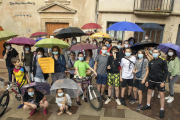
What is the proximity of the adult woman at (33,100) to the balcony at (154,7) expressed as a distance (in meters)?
7.84

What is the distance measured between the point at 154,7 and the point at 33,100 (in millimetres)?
9160

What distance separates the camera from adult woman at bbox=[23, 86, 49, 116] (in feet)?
11.1

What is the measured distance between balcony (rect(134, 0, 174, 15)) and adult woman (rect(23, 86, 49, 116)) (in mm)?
7841

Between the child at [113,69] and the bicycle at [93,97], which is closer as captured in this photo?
the bicycle at [93,97]

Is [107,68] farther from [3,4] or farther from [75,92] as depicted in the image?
[3,4]

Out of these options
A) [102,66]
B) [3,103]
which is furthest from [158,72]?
[3,103]

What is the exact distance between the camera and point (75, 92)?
140 inches

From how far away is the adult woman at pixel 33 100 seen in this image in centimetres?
340

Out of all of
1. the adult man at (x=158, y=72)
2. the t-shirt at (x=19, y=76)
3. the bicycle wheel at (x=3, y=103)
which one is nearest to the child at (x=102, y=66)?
the adult man at (x=158, y=72)

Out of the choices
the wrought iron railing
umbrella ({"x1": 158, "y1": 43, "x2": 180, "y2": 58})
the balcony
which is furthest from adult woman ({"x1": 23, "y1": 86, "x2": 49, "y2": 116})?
the wrought iron railing

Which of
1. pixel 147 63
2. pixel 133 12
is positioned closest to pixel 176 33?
pixel 133 12

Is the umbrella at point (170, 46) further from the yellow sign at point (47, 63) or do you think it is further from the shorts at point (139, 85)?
the yellow sign at point (47, 63)

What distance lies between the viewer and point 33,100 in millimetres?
3523

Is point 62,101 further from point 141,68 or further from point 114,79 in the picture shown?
point 141,68
